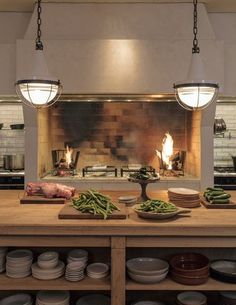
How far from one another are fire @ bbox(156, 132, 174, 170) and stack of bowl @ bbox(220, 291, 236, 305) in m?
2.46

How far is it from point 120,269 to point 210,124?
8.79 ft

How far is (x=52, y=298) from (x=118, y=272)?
48 centimetres

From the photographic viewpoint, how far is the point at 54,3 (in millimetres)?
4266

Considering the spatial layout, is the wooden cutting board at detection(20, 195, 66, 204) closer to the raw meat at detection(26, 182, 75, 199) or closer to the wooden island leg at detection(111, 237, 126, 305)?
the raw meat at detection(26, 182, 75, 199)

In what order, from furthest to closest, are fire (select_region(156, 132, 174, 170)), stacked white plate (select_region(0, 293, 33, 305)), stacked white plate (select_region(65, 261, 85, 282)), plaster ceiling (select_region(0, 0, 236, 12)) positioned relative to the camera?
fire (select_region(156, 132, 174, 170)) → plaster ceiling (select_region(0, 0, 236, 12)) → stacked white plate (select_region(0, 293, 33, 305)) → stacked white plate (select_region(65, 261, 85, 282))

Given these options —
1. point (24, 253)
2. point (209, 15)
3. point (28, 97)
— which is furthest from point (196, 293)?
point (209, 15)

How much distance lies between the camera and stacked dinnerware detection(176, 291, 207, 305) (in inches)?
87.1

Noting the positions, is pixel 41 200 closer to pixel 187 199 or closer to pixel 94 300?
pixel 94 300

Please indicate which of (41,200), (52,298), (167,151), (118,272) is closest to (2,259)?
(52,298)

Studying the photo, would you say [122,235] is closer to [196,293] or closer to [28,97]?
[196,293]

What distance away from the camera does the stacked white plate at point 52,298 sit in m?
2.19

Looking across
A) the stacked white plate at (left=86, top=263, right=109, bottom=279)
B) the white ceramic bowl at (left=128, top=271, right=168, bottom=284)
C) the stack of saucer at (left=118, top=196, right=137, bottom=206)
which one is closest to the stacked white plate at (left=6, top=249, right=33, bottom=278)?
the stacked white plate at (left=86, top=263, right=109, bottom=279)

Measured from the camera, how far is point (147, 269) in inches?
88.1

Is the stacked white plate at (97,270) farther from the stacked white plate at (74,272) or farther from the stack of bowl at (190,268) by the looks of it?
the stack of bowl at (190,268)
